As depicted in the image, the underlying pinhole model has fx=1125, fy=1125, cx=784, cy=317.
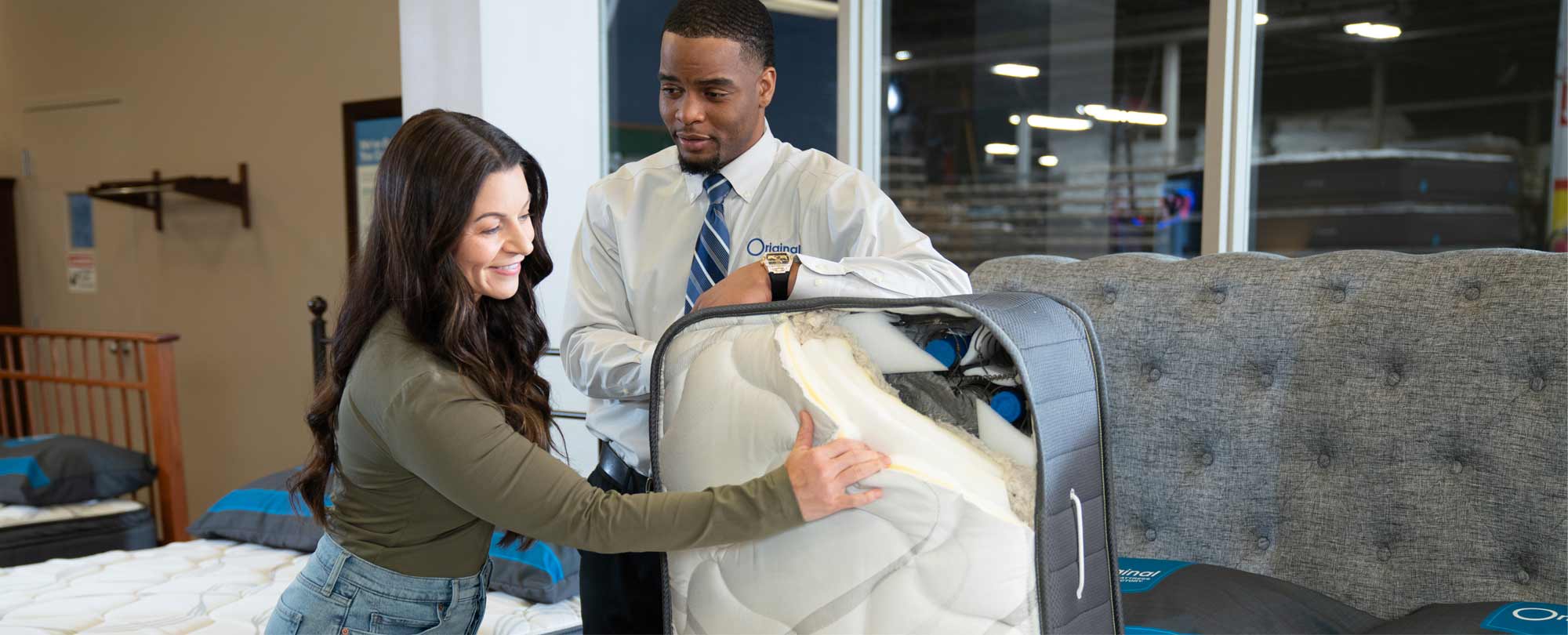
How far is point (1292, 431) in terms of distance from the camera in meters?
1.68

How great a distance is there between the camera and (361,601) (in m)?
1.28

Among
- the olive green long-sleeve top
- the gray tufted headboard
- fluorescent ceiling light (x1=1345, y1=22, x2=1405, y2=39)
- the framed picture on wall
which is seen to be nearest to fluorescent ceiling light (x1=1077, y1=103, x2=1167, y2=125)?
fluorescent ceiling light (x1=1345, y1=22, x2=1405, y2=39)

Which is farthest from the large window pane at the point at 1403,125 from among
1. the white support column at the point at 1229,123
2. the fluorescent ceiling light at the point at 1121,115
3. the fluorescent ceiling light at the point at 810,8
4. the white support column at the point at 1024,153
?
the fluorescent ceiling light at the point at 810,8

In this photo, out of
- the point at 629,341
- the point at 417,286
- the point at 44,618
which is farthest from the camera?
the point at 44,618

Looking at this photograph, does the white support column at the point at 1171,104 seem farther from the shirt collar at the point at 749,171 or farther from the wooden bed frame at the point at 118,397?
the wooden bed frame at the point at 118,397

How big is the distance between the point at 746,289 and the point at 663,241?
0.33 metres

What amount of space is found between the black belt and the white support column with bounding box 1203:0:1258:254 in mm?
1530

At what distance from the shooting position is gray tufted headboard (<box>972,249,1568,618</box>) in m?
1.48

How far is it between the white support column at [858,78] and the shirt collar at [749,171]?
5.41 feet

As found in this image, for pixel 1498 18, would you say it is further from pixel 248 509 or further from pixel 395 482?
pixel 248 509

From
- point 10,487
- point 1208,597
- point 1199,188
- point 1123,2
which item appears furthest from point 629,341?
point 10,487

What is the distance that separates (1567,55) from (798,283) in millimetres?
2101

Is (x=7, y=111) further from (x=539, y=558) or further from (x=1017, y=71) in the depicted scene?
(x=1017, y=71)

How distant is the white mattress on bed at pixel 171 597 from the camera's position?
215 cm
